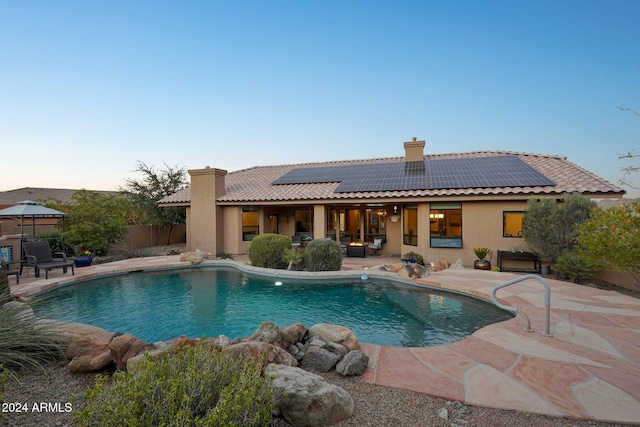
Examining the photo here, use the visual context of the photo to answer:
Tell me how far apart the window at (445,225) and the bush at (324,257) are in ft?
16.0

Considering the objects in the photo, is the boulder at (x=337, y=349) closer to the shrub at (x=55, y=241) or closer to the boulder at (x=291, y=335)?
the boulder at (x=291, y=335)

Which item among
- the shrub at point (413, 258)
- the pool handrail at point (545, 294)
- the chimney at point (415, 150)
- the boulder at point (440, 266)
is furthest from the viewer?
the chimney at point (415, 150)

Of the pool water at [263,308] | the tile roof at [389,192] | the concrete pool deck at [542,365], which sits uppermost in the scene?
the tile roof at [389,192]

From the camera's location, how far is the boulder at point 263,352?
349 cm

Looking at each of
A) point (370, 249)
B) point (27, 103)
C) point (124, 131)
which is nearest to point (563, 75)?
point (370, 249)

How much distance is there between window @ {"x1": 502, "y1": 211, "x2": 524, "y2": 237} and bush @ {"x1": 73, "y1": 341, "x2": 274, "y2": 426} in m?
12.7

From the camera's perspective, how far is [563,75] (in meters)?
Result: 13.5

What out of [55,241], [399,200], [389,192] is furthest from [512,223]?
[55,241]

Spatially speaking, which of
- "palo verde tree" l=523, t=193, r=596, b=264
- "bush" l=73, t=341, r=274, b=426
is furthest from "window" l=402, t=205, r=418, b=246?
"bush" l=73, t=341, r=274, b=426

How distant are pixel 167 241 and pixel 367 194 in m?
15.7

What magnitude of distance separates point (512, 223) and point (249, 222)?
13.3 m

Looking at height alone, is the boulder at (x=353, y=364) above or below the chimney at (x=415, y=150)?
below

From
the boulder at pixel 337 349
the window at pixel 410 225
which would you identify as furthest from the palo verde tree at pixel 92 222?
the boulder at pixel 337 349

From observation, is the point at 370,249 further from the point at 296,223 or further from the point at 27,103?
the point at 27,103
